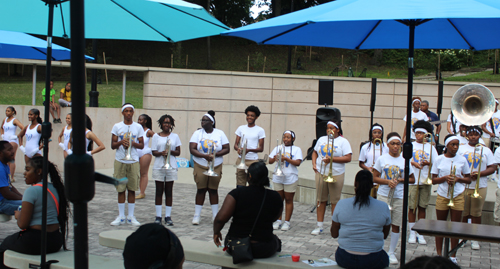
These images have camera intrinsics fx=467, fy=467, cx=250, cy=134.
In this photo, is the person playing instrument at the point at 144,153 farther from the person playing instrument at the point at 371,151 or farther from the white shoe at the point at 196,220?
the person playing instrument at the point at 371,151

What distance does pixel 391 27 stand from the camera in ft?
19.5

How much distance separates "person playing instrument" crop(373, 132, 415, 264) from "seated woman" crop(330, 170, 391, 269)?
175 centimetres

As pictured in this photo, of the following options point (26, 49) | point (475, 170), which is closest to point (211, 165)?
point (26, 49)

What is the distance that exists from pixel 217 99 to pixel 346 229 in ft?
38.8

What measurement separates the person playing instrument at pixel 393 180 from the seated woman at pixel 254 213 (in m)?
2.35

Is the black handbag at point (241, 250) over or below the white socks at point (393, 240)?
over

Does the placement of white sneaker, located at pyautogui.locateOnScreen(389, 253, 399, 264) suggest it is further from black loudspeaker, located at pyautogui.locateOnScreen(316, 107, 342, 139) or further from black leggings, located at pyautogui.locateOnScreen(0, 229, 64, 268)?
black loudspeaker, located at pyautogui.locateOnScreen(316, 107, 342, 139)

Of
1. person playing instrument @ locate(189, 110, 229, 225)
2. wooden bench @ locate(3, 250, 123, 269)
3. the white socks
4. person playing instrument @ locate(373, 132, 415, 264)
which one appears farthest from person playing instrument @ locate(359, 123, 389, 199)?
wooden bench @ locate(3, 250, 123, 269)

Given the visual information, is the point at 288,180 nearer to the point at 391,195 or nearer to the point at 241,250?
the point at 391,195

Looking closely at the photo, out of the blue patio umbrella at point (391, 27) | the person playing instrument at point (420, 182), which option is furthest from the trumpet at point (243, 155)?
the blue patio umbrella at point (391, 27)

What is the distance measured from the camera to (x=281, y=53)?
42.4 m

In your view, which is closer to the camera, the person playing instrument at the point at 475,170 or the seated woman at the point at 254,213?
the seated woman at the point at 254,213

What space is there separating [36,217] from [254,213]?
2.35 m

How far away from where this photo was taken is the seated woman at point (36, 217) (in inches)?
196
